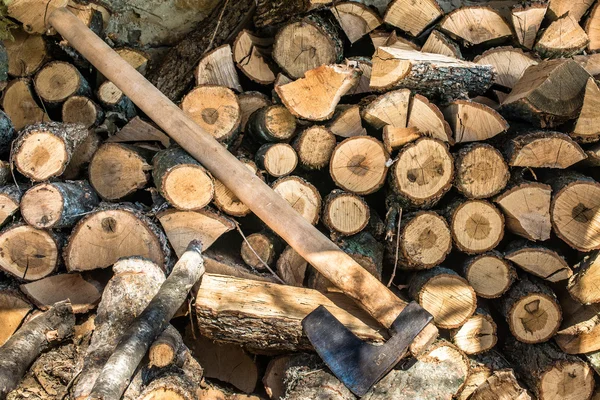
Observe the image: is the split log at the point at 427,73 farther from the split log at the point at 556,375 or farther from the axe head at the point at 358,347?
the split log at the point at 556,375

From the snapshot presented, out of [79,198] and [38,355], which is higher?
[79,198]

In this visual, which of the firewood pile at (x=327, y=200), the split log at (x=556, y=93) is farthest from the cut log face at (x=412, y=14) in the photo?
the split log at (x=556, y=93)

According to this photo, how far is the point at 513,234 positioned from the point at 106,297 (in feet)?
7.01

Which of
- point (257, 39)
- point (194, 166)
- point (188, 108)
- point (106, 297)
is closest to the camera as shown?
point (106, 297)

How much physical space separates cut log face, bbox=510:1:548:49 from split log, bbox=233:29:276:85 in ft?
4.66

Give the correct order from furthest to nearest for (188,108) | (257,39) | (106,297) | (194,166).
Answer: (257,39) → (188,108) → (194,166) → (106,297)

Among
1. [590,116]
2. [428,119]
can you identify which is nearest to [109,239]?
[428,119]

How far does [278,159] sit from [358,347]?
1.07 metres

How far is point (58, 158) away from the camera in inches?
106

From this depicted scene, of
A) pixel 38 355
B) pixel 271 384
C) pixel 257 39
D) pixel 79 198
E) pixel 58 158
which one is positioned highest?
pixel 257 39

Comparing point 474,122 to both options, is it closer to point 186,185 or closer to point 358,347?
point 358,347

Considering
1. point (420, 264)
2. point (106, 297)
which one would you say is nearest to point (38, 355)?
point (106, 297)

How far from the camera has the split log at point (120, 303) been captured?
2.27 m

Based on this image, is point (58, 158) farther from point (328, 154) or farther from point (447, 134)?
point (447, 134)
